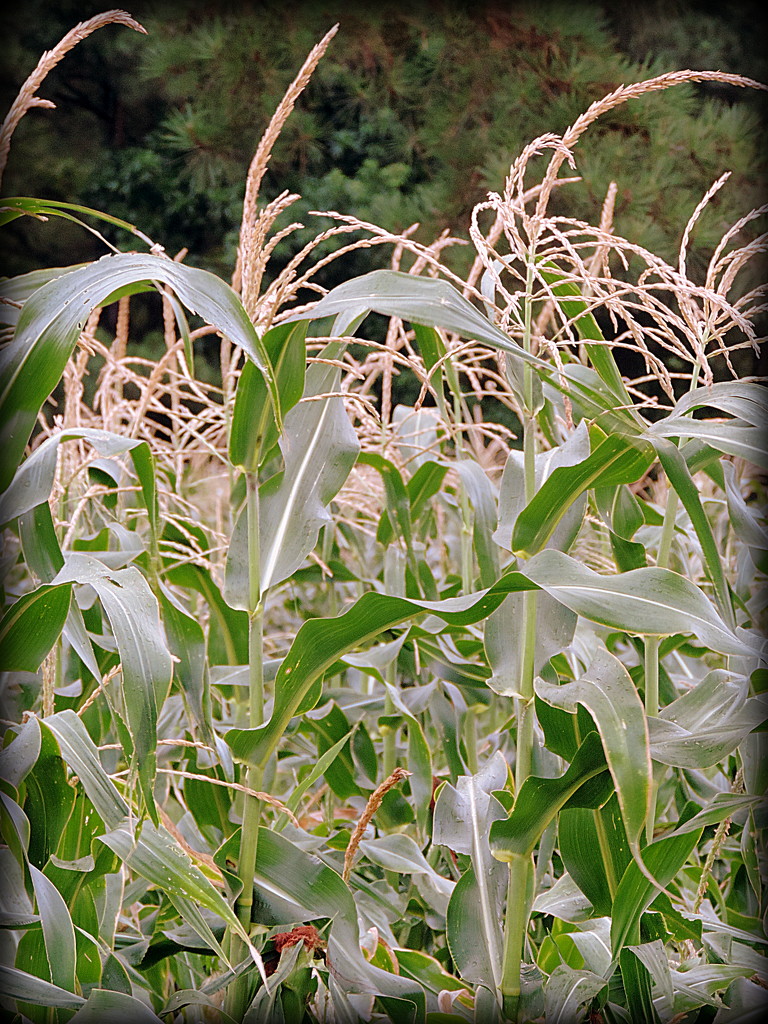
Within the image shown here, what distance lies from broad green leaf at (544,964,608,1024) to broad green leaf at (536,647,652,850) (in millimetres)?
237

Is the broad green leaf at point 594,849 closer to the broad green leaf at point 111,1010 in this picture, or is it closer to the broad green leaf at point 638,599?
the broad green leaf at point 638,599

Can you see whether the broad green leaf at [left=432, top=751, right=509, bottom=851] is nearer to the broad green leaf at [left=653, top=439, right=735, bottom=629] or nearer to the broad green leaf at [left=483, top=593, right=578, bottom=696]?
the broad green leaf at [left=483, top=593, right=578, bottom=696]

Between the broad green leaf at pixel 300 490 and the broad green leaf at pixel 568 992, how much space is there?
380 mm

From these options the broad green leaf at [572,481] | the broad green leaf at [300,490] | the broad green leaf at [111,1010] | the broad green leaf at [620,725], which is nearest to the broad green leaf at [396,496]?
the broad green leaf at [300,490]

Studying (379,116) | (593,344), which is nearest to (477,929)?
(593,344)

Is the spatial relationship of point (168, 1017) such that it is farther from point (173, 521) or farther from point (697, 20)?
point (697, 20)

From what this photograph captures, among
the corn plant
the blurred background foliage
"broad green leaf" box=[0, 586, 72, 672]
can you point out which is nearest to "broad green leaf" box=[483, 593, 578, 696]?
the corn plant

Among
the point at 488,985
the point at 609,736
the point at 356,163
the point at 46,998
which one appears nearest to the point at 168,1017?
the point at 46,998

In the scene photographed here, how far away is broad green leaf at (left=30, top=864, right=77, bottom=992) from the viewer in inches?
25.2

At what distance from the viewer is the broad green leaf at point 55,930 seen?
640 mm

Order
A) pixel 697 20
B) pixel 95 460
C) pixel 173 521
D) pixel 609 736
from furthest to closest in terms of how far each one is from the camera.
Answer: pixel 697 20 < pixel 173 521 < pixel 95 460 < pixel 609 736

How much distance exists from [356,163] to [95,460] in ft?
14.2

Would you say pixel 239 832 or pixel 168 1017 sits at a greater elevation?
pixel 239 832

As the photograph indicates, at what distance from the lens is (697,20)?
12.8 ft
